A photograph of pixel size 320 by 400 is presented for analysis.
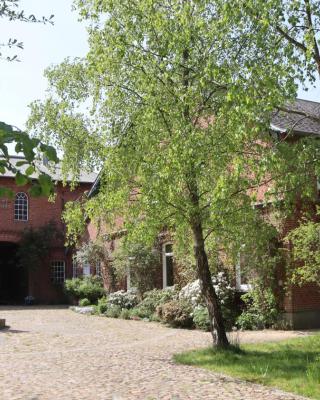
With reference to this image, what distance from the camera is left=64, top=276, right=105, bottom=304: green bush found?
2611 cm

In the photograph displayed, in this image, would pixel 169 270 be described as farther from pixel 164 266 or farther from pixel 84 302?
pixel 84 302

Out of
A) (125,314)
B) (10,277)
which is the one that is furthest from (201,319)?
(10,277)

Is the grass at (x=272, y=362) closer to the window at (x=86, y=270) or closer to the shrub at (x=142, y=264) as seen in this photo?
the shrub at (x=142, y=264)

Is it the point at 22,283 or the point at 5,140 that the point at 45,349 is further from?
the point at 22,283

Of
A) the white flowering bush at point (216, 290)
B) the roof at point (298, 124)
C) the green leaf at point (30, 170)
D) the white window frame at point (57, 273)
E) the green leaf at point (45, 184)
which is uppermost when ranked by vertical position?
the roof at point (298, 124)

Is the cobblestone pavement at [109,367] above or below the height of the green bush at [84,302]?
below

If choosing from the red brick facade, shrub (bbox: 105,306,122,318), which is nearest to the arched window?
the red brick facade

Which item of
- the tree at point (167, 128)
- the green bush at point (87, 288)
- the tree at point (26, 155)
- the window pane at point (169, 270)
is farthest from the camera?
the green bush at point (87, 288)

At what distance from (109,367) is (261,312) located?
7077mm

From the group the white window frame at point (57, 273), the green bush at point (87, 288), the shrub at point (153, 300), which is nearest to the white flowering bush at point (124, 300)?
the shrub at point (153, 300)

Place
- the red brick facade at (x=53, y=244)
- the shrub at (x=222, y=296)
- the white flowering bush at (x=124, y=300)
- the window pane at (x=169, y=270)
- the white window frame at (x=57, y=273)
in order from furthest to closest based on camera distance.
A: 1. the white window frame at (x=57, y=273)
2. the red brick facade at (x=53, y=244)
3. the white flowering bush at (x=124, y=300)
4. the window pane at (x=169, y=270)
5. the shrub at (x=222, y=296)

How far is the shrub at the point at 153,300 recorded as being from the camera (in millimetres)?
19297

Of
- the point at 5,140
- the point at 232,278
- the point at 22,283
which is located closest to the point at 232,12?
the point at 5,140

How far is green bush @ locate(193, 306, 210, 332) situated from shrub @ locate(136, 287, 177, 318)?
268cm
